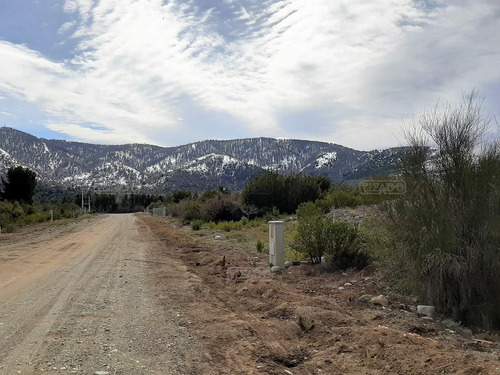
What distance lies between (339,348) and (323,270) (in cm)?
667

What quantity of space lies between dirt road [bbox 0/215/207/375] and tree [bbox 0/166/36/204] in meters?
56.3

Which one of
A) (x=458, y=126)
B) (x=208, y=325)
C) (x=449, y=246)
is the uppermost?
(x=458, y=126)

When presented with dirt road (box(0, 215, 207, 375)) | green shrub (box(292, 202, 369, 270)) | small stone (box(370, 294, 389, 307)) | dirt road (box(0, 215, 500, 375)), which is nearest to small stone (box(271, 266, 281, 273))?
dirt road (box(0, 215, 500, 375))

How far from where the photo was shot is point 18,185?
2547 inches

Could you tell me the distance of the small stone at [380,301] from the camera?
28.9 ft

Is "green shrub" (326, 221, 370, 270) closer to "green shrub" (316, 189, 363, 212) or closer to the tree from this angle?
"green shrub" (316, 189, 363, 212)

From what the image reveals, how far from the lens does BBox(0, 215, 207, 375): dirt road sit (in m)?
5.48

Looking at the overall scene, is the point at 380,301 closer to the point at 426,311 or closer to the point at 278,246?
the point at 426,311

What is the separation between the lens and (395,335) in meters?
6.55

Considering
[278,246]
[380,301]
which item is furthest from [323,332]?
[278,246]

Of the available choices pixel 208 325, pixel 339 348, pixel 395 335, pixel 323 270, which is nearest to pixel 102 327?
pixel 208 325

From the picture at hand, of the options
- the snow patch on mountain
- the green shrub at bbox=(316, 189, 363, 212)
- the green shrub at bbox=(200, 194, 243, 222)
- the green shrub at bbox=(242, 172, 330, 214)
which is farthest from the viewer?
the snow patch on mountain

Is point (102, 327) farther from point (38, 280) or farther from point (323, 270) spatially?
point (323, 270)

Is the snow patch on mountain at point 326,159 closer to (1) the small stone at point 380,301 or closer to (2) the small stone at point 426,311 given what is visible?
(1) the small stone at point 380,301
